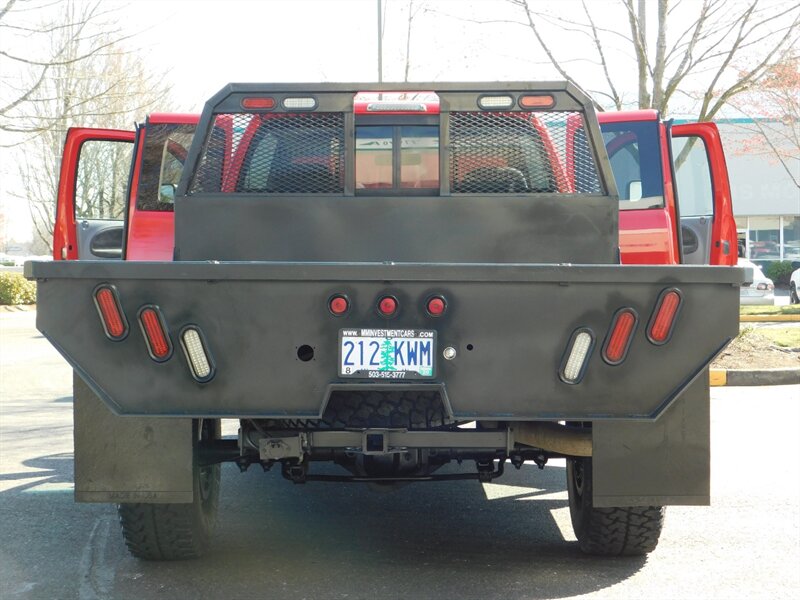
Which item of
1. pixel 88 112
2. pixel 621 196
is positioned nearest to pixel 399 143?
pixel 621 196

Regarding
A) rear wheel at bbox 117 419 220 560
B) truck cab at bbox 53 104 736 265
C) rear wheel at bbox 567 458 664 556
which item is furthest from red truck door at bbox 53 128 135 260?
rear wheel at bbox 567 458 664 556

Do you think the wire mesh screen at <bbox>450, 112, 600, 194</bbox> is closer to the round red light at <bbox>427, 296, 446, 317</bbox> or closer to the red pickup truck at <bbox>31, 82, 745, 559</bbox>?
the red pickup truck at <bbox>31, 82, 745, 559</bbox>

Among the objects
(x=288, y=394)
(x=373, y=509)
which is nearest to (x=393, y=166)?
(x=288, y=394)

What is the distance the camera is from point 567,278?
397 cm

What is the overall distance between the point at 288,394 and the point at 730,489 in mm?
3647

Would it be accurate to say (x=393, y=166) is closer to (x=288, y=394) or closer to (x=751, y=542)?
(x=288, y=394)

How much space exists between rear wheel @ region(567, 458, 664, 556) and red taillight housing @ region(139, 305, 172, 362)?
184 centimetres

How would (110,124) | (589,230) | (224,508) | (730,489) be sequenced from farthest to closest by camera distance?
(110,124) → (730,489) → (224,508) → (589,230)

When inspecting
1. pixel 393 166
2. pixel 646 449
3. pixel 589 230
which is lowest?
pixel 646 449

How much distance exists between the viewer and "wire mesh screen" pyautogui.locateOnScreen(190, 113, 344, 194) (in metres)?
4.74

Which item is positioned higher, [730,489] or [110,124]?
[110,124]

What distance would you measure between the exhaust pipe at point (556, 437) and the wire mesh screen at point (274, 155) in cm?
132

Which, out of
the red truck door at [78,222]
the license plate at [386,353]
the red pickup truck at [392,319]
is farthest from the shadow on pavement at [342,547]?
the red truck door at [78,222]

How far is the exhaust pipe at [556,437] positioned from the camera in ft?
14.4
